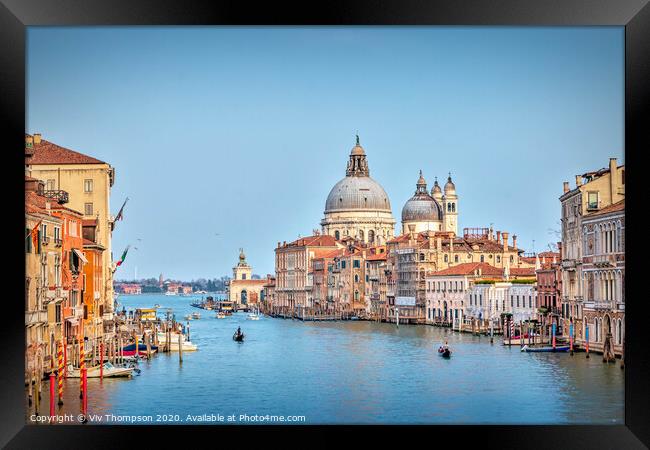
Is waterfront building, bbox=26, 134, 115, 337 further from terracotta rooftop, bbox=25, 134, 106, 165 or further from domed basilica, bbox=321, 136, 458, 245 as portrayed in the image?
domed basilica, bbox=321, 136, 458, 245

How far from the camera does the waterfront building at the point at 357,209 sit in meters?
50.4

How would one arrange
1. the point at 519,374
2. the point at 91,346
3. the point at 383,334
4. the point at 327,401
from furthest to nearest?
the point at 383,334
the point at 91,346
the point at 519,374
the point at 327,401

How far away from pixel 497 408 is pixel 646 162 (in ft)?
9.99

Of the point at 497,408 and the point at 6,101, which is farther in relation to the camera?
the point at 497,408

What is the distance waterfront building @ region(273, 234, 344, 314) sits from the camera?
144 feet

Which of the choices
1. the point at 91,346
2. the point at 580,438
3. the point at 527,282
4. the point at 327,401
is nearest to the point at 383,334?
the point at 527,282

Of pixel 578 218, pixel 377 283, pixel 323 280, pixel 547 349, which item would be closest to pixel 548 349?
pixel 547 349

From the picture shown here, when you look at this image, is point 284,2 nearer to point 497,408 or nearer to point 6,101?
point 6,101

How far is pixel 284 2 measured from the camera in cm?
773

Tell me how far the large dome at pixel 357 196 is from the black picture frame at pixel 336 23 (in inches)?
1684

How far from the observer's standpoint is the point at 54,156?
1459 cm

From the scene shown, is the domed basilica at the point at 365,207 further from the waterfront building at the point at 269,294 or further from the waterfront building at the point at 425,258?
the waterfront building at the point at 425,258

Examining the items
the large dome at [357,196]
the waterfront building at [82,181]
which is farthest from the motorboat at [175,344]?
the large dome at [357,196]

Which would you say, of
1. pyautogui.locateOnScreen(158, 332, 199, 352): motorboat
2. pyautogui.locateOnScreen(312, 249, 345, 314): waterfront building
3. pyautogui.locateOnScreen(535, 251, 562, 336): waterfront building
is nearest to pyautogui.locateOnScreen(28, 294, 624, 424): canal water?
pyautogui.locateOnScreen(158, 332, 199, 352): motorboat
